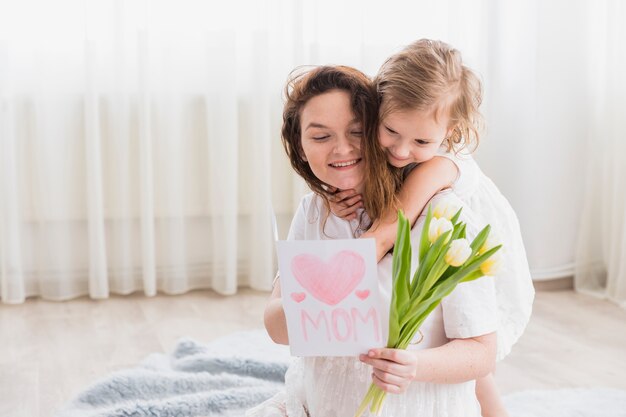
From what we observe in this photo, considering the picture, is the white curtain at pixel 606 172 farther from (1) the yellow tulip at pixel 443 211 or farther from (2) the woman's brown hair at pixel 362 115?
(1) the yellow tulip at pixel 443 211

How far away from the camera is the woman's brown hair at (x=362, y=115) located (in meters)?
1.46

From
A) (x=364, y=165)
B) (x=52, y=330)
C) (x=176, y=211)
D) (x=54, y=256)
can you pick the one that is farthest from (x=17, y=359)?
(x=364, y=165)

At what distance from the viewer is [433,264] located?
3.92 feet

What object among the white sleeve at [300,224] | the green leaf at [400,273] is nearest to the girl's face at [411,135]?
the white sleeve at [300,224]

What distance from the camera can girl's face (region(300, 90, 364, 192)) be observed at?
4.71 ft

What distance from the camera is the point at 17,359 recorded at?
103 inches

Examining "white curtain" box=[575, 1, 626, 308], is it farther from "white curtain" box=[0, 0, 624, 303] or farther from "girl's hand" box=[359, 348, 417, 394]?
"girl's hand" box=[359, 348, 417, 394]

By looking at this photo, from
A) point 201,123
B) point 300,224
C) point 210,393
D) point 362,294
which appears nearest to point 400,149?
point 300,224

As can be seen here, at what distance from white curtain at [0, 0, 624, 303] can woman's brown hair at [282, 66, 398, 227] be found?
177cm

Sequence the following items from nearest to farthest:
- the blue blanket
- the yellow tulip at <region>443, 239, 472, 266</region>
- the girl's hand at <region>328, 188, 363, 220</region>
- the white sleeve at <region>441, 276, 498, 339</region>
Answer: the yellow tulip at <region>443, 239, 472, 266</region>
the white sleeve at <region>441, 276, 498, 339</region>
the girl's hand at <region>328, 188, 363, 220</region>
the blue blanket

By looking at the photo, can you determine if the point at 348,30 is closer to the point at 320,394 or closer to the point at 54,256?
the point at 54,256

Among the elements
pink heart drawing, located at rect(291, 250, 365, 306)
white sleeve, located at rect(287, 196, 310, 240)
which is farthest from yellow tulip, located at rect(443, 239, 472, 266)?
white sleeve, located at rect(287, 196, 310, 240)

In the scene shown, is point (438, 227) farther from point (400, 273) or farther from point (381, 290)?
point (381, 290)

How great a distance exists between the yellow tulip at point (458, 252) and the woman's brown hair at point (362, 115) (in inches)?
13.5
